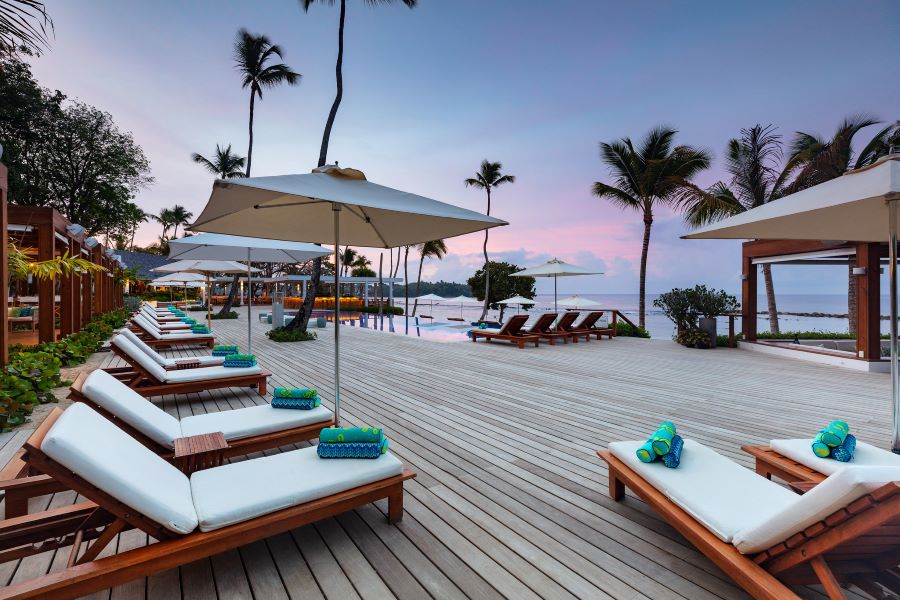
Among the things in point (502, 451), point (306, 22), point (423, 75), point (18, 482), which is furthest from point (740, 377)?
point (306, 22)

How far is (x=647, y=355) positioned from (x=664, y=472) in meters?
7.17

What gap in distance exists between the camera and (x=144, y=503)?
1532 mm

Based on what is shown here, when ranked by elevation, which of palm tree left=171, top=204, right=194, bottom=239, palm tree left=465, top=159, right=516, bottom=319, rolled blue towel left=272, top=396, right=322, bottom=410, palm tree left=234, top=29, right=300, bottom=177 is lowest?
rolled blue towel left=272, top=396, right=322, bottom=410

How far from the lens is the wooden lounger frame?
4.10 m

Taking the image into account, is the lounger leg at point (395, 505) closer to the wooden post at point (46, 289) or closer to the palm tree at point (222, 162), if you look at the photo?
the wooden post at point (46, 289)

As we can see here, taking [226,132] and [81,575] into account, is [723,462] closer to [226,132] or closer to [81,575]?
[81,575]

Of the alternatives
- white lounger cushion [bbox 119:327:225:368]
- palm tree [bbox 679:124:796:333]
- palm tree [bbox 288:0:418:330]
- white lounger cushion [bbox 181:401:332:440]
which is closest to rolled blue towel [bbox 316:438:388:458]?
white lounger cushion [bbox 181:401:332:440]

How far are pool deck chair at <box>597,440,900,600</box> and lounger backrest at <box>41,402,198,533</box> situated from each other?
209 cm

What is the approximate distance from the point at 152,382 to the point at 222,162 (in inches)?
753

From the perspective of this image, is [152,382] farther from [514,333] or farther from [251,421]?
[514,333]

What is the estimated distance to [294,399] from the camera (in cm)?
326

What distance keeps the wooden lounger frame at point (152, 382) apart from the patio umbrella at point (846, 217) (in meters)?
4.91

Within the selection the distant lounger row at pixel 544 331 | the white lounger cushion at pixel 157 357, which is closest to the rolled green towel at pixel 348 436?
the white lounger cushion at pixel 157 357

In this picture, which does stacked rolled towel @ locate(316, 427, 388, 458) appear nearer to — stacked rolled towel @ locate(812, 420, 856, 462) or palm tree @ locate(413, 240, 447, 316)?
stacked rolled towel @ locate(812, 420, 856, 462)
